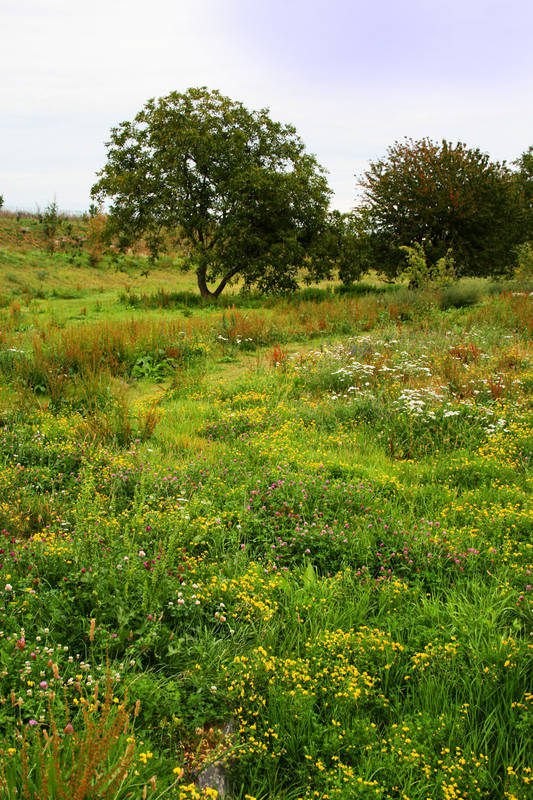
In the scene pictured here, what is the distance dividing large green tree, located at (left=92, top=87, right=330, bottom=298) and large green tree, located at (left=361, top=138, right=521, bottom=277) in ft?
11.1

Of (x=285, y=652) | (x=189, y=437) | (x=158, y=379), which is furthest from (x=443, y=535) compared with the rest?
(x=158, y=379)

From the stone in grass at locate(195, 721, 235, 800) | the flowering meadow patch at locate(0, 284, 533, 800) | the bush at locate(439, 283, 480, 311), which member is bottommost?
the stone in grass at locate(195, 721, 235, 800)

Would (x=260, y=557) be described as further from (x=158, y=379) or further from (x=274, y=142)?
(x=274, y=142)

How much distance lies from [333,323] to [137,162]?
10732 mm

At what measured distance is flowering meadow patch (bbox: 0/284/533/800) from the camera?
2223 millimetres

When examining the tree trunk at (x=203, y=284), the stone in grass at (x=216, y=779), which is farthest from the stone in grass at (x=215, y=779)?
the tree trunk at (x=203, y=284)

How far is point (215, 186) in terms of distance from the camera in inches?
710

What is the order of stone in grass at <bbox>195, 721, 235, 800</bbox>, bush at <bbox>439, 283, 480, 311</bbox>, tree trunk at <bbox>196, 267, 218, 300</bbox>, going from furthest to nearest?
tree trunk at <bbox>196, 267, 218, 300</bbox>, bush at <bbox>439, 283, 480, 311</bbox>, stone in grass at <bbox>195, 721, 235, 800</bbox>

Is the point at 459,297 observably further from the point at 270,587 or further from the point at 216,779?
the point at 216,779

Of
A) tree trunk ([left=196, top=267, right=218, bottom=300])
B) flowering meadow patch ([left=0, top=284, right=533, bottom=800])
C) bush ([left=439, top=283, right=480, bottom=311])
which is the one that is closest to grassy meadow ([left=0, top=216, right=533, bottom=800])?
flowering meadow patch ([left=0, top=284, right=533, bottom=800])

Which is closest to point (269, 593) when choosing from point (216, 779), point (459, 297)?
point (216, 779)

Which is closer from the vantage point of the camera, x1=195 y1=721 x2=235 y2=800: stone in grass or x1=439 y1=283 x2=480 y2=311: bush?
x1=195 y1=721 x2=235 y2=800: stone in grass

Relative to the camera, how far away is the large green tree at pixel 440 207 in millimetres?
19797

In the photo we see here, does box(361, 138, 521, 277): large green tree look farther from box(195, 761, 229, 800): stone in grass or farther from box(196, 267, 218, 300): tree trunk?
box(195, 761, 229, 800): stone in grass
